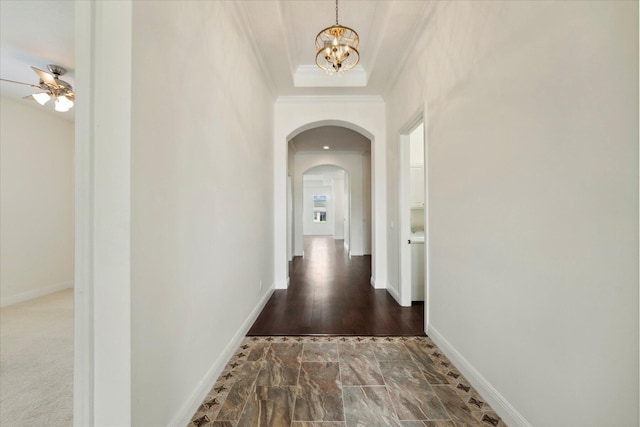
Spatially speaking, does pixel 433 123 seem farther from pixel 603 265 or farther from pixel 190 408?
pixel 190 408

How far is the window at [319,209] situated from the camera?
14250 millimetres

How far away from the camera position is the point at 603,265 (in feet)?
3.17

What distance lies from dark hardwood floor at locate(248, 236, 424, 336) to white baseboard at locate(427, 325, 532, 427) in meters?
0.50

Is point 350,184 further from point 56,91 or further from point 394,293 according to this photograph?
point 56,91

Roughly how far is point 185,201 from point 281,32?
2.18 m

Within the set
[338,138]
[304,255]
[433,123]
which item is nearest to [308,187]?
[304,255]

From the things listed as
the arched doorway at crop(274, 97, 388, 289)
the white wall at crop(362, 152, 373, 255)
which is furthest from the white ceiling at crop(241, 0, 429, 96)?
the white wall at crop(362, 152, 373, 255)

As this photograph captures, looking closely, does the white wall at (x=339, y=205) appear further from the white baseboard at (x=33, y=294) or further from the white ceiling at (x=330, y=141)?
the white baseboard at (x=33, y=294)

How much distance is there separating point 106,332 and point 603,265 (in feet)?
5.96

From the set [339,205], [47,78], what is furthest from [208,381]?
[339,205]

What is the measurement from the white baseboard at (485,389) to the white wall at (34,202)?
5568mm

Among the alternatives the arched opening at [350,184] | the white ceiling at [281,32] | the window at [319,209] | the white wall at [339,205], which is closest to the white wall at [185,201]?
the white ceiling at [281,32]

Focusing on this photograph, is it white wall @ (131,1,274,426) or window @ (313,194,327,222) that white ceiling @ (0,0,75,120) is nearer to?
white wall @ (131,1,274,426)

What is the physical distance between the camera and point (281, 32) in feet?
8.61
